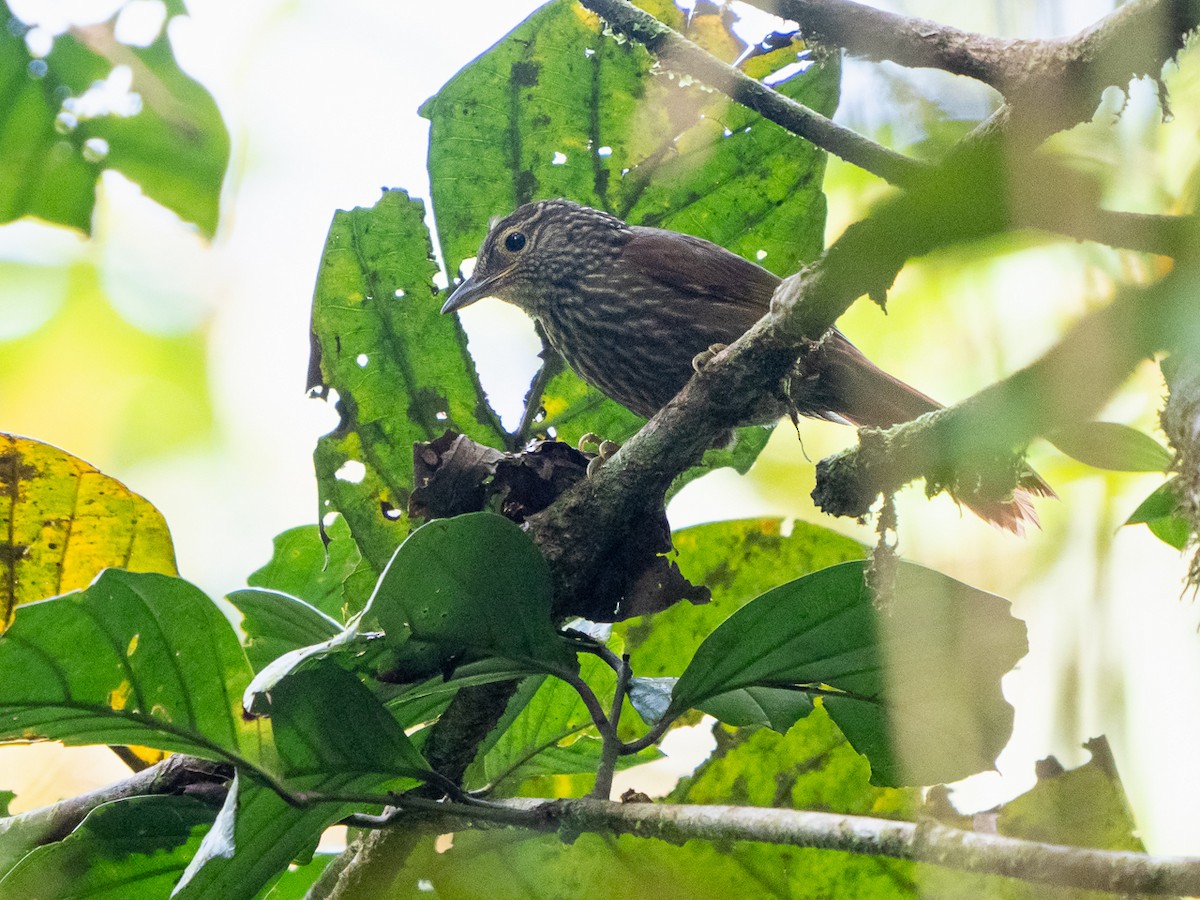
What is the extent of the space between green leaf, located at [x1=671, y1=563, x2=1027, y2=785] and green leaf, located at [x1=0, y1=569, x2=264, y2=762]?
54cm

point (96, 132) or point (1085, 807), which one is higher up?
point (96, 132)

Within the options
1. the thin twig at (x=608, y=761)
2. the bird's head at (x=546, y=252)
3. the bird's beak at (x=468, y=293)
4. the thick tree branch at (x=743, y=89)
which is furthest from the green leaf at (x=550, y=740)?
the bird's head at (x=546, y=252)

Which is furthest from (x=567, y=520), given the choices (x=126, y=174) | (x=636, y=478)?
(x=126, y=174)

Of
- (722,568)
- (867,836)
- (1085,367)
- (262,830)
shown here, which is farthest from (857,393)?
(1085,367)

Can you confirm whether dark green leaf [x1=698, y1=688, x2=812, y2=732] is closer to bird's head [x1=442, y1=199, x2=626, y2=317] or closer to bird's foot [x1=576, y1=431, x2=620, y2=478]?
bird's foot [x1=576, y1=431, x2=620, y2=478]

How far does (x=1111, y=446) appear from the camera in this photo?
2.87ft

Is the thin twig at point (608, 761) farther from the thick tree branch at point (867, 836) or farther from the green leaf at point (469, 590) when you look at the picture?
the green leaf at point (469, 590)

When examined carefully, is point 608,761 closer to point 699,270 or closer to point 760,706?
point 760,706

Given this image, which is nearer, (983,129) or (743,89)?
(983,129)

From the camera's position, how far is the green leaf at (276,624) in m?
1.43

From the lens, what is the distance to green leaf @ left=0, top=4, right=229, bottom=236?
2818 millimetres

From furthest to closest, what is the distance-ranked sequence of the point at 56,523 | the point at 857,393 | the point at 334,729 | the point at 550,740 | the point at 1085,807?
the point at 857,393
the point at 56,523
the point at 550,740
the point at 1085,807
the point at 334,729

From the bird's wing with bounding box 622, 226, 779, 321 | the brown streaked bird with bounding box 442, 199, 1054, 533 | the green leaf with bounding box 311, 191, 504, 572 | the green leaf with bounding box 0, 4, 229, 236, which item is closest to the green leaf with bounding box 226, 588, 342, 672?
the green leaf with bounding box 311, 191, 504, 572

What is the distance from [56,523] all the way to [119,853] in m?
0.66
